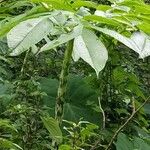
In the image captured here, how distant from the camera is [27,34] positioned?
2.53ft

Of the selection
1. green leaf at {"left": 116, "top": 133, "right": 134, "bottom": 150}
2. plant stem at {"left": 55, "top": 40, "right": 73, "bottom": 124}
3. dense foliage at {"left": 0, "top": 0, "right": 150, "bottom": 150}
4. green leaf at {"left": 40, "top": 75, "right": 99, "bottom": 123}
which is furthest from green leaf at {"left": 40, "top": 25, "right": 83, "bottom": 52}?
green leaf at {"left": 40, "top": 75, "right": 99, "bottom": 123}

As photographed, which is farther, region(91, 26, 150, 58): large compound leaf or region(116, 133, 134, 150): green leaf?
region(116, 133, 134, 150): green leaf

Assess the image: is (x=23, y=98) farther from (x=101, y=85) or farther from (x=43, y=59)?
(x=43, y=59)

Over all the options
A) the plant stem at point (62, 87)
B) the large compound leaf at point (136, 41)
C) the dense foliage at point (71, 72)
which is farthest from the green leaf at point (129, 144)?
the large compound leaf at point (136, 41)

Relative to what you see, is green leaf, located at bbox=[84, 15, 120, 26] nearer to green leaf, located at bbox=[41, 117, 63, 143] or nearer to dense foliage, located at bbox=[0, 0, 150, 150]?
dense foliage, located at bbox=[0, 0, 150, 150]

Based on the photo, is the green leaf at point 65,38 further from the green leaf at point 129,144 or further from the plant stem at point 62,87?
the green leaf at point 129,144

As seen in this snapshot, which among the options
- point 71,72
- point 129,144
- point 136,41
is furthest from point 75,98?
point 136,41

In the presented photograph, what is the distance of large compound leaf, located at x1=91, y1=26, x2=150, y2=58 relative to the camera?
2.60 ft

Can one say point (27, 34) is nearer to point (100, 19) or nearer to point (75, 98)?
point (100, 19)

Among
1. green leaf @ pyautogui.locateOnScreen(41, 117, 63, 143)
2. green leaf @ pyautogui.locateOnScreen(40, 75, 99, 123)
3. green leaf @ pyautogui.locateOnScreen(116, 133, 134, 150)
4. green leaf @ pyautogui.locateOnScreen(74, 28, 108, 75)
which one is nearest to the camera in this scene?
green leaf @ pyautogui.locateOnScreen(74, 28, 108, 75)

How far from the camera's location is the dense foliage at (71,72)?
2.59 ft

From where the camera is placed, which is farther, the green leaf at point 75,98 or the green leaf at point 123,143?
the green leaf at point 75,98

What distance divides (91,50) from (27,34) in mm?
116

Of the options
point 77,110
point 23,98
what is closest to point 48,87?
point 77,110
